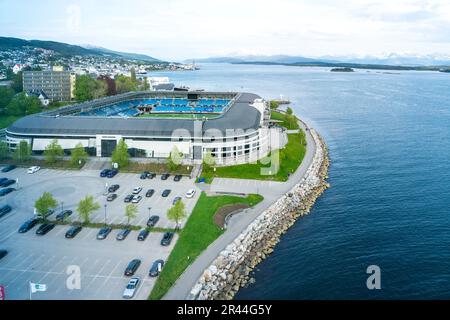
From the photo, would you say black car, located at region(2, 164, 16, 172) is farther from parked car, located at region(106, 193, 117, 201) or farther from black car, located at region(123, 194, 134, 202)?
black car, located at region(123, 194, 134, 202)

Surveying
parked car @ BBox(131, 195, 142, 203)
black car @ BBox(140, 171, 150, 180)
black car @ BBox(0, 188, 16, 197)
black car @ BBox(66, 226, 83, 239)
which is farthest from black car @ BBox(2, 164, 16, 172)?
black car @ BBox(66, 226, 83, 239)

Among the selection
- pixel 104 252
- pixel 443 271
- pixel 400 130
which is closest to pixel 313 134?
pixel 400 130

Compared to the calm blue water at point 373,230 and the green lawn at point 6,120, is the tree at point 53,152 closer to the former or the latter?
the green lawn at point 6,120

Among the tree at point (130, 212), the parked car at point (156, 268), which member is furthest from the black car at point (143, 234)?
the parked car at point (156, 268)

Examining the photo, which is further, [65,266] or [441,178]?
[441,178]

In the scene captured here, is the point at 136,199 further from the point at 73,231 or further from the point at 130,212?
the point at 73,231

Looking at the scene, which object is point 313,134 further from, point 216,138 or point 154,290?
point 154,290

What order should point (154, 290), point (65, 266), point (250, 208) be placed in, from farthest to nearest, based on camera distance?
point (250, 208) < point (65, 266) < point (154, 290)
